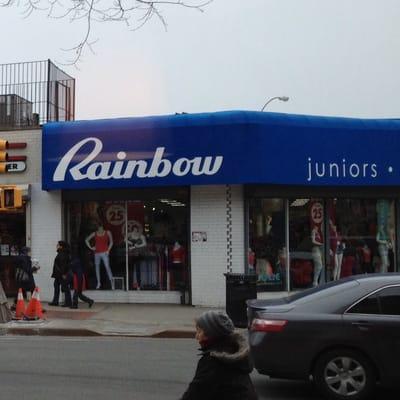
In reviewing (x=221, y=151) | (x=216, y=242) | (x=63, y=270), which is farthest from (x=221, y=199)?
(x=63, y=270)

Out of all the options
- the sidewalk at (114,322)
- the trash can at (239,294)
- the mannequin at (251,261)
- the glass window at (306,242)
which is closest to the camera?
the sidewalk at (114,322)

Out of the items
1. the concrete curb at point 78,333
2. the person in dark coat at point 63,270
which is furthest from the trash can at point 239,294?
the person in dark coat at point 63,270

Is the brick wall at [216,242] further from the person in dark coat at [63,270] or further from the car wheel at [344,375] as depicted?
the car wheel at [344,375]

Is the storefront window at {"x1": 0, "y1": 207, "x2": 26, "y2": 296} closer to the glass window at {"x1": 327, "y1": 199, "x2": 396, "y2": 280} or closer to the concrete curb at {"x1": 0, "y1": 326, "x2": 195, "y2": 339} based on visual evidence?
the concrete curb at {"x1": 0, "y1": 326, "x2": 195, "y2": 339}

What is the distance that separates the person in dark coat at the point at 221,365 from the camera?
12.2 ft

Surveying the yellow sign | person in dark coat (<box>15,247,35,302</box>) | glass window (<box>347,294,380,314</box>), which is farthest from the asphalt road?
person in dark coat (<box>15,247,35,302</box>)

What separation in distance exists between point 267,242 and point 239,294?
3.43 m

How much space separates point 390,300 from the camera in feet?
23.0

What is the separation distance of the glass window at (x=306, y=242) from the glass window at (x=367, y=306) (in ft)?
31.4

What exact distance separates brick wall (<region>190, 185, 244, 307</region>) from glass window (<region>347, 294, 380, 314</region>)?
8.87 metres

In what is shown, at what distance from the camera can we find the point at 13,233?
17719 mm

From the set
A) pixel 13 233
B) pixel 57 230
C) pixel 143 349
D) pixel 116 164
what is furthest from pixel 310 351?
pixel 13 233

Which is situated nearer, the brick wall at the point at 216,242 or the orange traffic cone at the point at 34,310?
the orange traffic cone at the point at 34,310

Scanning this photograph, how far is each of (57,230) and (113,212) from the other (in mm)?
1532
